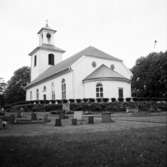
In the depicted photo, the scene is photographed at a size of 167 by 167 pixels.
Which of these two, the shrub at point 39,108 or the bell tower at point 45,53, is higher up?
the bell tower at point 45,53

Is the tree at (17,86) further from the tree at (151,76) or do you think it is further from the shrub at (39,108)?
the shrub at (39,108)

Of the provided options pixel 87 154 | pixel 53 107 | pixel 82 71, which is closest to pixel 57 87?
pixel 82 71

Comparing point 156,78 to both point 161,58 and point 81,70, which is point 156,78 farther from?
point 81,70

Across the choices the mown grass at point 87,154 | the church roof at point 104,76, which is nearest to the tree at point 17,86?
the church roof at point 104,76

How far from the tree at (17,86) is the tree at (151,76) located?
3198 cm

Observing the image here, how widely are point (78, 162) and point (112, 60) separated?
97.5 feet

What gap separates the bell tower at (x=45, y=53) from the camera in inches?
1671

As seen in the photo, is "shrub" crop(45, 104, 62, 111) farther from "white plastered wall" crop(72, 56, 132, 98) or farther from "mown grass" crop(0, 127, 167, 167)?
"mown grass" crop(0, 127, 167, 167)

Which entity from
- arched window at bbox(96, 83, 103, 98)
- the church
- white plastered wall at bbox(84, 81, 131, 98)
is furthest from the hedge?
the church

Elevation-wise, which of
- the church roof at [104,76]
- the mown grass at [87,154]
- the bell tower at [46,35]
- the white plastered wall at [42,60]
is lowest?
the mown grass at [87,154]

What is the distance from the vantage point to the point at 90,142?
19.0ft

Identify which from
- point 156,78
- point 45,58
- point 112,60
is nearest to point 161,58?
point 156,78

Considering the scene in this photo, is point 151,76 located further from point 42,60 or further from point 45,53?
point 42,60

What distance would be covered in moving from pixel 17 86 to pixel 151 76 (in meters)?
38.3
